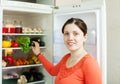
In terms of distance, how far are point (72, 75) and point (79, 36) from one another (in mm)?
239

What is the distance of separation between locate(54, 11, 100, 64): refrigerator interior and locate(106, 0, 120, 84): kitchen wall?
11.7 inches

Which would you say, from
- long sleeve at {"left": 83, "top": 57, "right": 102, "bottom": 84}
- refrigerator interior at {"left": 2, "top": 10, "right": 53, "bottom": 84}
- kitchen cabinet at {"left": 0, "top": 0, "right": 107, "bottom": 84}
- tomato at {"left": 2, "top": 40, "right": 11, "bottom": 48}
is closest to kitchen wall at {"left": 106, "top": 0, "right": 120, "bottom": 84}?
kitchen cabinet at {"left": 0, "top": 0, "right": 107, "bottom": 84}

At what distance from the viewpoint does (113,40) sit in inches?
→ 72.6

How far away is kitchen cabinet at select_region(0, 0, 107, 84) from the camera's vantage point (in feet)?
4.89

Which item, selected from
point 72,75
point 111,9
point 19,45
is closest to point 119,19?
point 111,9

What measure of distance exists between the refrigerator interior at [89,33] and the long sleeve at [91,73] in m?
0.32

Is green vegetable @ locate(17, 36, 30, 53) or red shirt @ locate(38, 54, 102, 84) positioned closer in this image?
red shirt @ locate(38, 54, 102, 84)

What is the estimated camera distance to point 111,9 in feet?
6.11

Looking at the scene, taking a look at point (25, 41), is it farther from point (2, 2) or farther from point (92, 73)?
point (92, 73)

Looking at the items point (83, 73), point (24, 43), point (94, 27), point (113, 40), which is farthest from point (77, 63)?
point (24, 43)

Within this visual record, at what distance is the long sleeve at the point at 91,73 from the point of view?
116 cm

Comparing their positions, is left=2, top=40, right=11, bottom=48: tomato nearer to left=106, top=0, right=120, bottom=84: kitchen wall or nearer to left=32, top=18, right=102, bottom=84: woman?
left=32, top=18, right=102, bottom=84: woman

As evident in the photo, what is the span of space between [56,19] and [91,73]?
2.95ft

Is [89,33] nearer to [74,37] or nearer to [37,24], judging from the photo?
[74,37]
